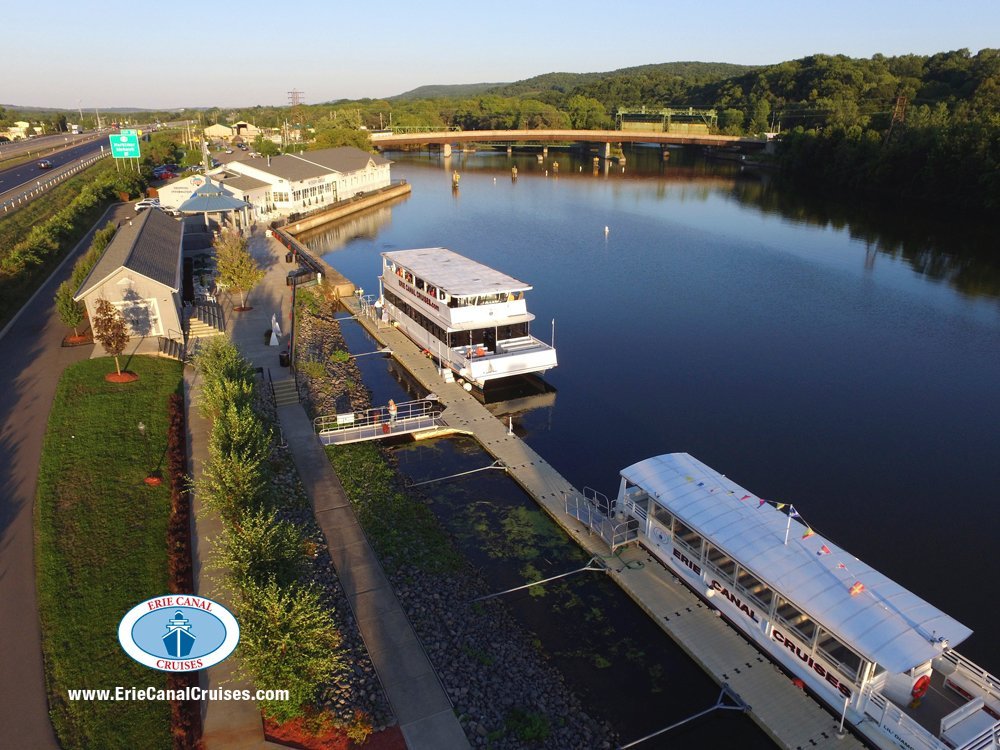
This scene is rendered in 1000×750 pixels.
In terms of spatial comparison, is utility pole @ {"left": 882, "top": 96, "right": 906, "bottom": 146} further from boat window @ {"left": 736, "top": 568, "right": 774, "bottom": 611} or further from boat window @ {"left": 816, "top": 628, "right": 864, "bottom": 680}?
boat window @ {"left": 816, "top": 628, "right": 864, "bottom": 680}

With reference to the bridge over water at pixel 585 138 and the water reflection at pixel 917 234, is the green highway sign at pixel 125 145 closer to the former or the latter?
the bridge over water at pixel 585 138

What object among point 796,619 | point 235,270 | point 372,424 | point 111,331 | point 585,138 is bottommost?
point 796,619

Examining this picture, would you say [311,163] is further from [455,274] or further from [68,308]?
[68,308]

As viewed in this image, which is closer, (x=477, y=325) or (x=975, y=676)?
(x=975, y=676)

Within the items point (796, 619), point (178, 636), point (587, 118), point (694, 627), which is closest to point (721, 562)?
point (694, 627)

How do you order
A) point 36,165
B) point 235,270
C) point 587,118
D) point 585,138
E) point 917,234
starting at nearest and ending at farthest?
point 235,270, point 917,234, point 36,165, point 585,138, point 587,118

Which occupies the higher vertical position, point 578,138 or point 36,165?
point 578,138

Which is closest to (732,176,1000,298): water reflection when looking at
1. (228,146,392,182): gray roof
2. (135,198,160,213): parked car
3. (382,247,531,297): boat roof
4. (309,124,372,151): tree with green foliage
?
(382,247,531,297): boat roof
